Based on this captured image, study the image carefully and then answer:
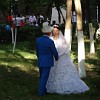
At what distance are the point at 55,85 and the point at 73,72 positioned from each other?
555 millimetres

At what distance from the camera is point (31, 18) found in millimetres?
43469

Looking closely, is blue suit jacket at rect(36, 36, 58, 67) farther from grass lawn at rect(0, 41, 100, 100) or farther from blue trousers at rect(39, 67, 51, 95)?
grass lawn at rect(0, 41, 100, 100)

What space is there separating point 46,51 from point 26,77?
3585 mm

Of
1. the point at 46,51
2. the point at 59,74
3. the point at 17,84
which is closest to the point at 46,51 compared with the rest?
the point at 46,51

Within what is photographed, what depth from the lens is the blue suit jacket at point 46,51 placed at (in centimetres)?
977

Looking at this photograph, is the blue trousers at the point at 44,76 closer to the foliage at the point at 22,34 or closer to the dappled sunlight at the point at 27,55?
the dappled sunlight at the point at 27,55

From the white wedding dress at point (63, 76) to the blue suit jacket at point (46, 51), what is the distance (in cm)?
49

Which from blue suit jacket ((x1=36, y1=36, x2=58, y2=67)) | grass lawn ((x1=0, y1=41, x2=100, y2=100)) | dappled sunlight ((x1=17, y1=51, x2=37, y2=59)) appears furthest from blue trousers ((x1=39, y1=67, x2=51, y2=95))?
dappled sunlight ((x1=17, y1=51, x2=37, y2=59))

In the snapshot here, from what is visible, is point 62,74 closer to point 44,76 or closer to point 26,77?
point 44,76

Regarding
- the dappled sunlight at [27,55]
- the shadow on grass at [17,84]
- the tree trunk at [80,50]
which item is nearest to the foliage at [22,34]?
the dappled sunlight at [27,55]

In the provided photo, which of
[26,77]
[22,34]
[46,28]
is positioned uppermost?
[46,28]

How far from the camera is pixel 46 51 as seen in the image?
32.2 ft

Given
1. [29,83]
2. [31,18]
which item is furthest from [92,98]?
[31,18]

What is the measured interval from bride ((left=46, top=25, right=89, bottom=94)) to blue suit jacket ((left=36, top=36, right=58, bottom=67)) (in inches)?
19.4
